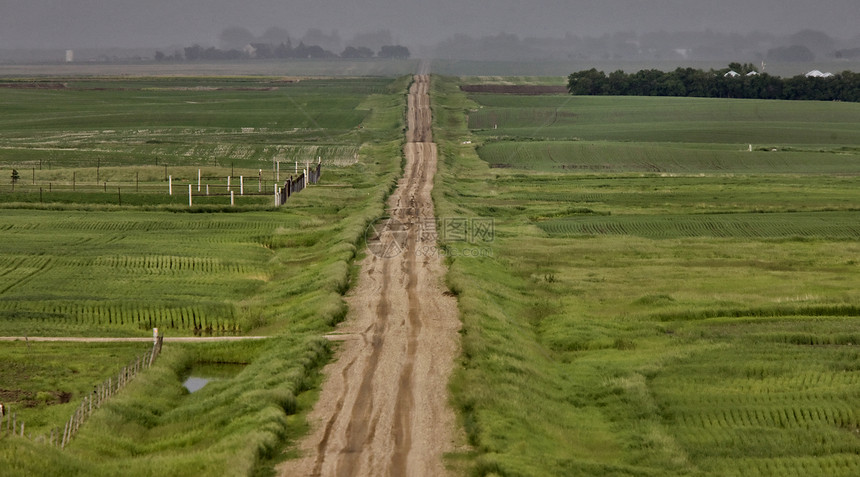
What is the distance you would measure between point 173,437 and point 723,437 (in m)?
13.8

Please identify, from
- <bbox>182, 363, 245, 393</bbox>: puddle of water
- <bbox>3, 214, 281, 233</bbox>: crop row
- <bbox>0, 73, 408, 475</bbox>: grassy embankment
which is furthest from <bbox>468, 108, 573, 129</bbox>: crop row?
<bbox>182, 363, 245, 393</bbox>: puddle of water

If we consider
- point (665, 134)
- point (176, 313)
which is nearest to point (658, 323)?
point (176, 313)

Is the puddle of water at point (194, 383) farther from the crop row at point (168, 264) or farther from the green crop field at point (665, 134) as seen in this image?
the green crop field at point (665, 134)

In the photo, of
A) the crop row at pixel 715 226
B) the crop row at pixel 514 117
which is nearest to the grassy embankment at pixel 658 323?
the crop row at pixel 715 226

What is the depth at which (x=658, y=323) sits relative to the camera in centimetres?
3881

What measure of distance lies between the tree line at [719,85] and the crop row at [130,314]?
139m

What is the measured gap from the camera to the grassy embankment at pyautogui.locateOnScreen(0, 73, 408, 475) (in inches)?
989

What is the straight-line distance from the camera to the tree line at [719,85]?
547 ft

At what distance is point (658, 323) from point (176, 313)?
59.3ft

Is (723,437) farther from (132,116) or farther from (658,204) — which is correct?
(132,116)

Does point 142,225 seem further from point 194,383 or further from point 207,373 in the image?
point 194,383

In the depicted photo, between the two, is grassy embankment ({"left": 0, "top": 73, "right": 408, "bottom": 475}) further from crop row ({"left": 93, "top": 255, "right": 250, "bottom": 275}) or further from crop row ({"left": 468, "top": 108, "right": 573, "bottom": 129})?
crop row ({"left": 468, "top": 108, "right": 573, "bottom": 129})

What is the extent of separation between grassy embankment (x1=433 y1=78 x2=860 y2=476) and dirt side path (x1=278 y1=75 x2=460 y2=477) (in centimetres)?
87

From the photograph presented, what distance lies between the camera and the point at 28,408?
2820cm
